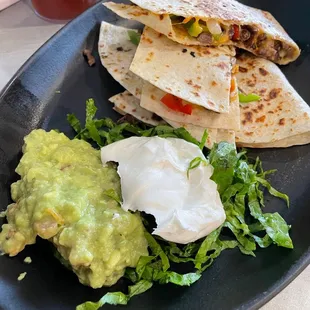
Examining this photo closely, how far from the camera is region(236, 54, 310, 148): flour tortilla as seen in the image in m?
2.09

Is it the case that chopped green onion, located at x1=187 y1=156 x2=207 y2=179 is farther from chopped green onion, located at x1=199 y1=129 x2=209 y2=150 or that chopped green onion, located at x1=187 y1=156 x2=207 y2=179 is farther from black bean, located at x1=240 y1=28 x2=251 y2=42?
black bean, located at x1=240 y1=28 x2=251 y2=42

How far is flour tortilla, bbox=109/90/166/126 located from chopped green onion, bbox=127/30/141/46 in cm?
32

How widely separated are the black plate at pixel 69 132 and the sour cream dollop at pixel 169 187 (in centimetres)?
15

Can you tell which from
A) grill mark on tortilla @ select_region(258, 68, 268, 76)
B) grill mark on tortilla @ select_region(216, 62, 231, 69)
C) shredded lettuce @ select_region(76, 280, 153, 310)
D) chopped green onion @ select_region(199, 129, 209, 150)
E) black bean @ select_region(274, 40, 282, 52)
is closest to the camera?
shredded lettuce @ select_region(76, 280, 153, 310)

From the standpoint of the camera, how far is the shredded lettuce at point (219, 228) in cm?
161

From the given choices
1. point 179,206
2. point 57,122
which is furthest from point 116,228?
point 57,122

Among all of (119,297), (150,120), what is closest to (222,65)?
(150,120)

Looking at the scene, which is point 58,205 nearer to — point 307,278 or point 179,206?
point 179,206

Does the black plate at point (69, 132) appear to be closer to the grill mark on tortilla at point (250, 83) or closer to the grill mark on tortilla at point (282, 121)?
the grill mark on tortilla at point (282, 121)

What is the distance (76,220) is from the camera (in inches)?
61.9

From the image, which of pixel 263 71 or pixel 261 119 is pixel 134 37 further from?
pixel 261 119

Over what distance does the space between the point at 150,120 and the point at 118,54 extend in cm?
39

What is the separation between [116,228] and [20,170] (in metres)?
0.41

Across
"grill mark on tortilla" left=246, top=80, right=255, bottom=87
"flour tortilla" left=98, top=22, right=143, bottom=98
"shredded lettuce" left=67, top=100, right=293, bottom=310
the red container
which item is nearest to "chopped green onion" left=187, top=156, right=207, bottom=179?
"shredded lettuce" left=67, top=100, right=293, bottom=310
